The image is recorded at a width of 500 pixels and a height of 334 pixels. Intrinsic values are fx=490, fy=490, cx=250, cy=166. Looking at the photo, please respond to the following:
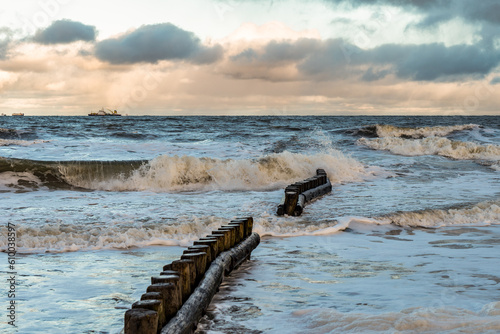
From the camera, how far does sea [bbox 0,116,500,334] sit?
13.1 feet

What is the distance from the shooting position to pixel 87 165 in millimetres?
15289

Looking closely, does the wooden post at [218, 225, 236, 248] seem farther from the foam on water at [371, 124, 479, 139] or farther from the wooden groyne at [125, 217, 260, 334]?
the foam on water at [371, 124, 479, 139]

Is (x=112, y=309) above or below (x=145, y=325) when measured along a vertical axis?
below

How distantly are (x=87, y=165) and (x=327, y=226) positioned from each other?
9.66 m

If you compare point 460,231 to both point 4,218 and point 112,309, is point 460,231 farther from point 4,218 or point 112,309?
point 4,218

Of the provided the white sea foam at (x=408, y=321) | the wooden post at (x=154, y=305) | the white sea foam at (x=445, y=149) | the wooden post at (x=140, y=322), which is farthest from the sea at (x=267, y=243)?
the white sea foam at (x=445, y=149)

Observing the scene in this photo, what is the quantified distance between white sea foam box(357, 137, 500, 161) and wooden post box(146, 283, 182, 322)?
2098 centimetres

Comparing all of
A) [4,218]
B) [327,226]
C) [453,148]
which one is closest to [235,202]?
[327,226]

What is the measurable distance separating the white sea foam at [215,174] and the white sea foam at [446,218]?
5.43 m

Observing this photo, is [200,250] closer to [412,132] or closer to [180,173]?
[180,173]

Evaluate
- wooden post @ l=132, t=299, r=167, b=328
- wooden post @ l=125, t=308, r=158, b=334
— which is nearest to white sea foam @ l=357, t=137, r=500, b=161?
wooden post @ l=132, t=299, r=167, b=328

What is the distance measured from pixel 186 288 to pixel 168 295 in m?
0.52

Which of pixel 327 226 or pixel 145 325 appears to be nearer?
pixel 145 325

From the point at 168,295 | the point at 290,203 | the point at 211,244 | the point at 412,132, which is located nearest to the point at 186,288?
the point at 168,295
